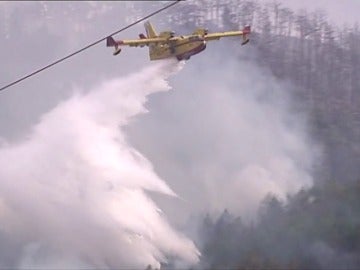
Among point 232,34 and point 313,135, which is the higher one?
point 232,34

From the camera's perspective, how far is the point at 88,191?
9.15 metres

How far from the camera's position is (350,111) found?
10.1 meters

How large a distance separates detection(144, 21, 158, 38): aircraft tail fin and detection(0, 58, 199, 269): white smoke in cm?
34

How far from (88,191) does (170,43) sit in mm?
1589

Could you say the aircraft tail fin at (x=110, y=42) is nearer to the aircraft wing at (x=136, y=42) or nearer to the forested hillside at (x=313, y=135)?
the aircraft wing at (x=136, y=42)

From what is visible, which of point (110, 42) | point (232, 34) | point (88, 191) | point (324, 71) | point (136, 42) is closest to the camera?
point (110, 42)

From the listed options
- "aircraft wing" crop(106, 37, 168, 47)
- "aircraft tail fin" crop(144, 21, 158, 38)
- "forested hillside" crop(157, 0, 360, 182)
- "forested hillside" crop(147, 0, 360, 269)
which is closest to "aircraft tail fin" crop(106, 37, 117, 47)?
"aircraft wing" crop(106, 37, 168, 47)

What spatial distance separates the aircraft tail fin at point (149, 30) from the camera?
8906 mm

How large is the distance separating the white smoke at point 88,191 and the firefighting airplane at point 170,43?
17 centimetres

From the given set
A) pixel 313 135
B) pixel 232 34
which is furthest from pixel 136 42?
pixel 313 135

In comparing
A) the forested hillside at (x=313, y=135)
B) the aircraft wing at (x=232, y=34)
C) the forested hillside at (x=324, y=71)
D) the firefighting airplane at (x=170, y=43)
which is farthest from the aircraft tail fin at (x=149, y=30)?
the forested hillside at (x=324, y=71)

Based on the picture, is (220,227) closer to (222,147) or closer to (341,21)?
(222,147)

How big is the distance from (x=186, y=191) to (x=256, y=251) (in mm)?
914

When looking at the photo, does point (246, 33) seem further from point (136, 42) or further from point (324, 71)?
point (136, 42)
